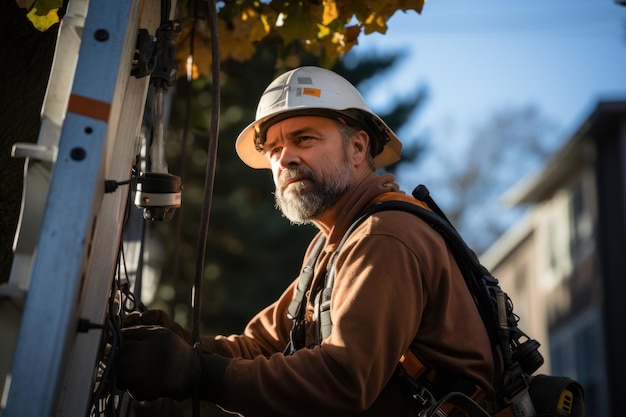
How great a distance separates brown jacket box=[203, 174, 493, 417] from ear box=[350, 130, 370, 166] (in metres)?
0.95

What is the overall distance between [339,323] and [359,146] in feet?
5.03

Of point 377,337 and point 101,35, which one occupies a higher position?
point 101,35

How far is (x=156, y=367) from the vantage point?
3488 millimetres

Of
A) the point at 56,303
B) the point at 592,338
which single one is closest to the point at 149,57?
the point at 56,303

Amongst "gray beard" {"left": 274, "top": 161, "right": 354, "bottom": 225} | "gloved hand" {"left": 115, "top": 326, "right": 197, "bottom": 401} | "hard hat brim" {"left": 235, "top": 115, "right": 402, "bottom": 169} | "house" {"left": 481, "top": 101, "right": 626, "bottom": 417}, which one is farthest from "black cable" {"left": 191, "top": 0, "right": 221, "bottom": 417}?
"house" {"left": 481, "top": 101, "right": 626, "bottom": 417}

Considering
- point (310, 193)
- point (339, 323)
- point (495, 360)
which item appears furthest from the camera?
point (310, 193)

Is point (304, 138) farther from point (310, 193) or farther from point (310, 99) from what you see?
point (310, 193)

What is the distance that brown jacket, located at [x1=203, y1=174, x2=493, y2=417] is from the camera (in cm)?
351

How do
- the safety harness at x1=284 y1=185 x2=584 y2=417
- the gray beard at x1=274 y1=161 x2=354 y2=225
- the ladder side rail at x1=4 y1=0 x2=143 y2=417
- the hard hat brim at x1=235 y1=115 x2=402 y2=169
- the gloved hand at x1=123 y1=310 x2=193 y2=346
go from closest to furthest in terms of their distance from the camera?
the ladder side rail at x1=4 y1=0 x2=143 y2=417, the safety harness at x1=284 y1=185 x2=584 y2=417, the gloved hand at x1=123 y1=310 x2=193 y2=346, the gray beard at x1=274 y1=161 x2=354 y2=225, the hard hat brim at x1=235 y1=115 x2=402 y2=169

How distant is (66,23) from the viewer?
316 centimetres

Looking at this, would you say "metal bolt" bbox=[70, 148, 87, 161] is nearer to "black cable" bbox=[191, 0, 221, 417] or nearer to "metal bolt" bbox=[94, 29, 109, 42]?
"metal bolt" bbox=[94, 29, 109, 42]

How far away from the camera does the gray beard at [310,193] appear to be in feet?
15.0

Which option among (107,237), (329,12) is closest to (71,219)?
(107,237)

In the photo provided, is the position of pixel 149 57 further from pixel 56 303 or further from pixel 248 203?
pixel 248 203
